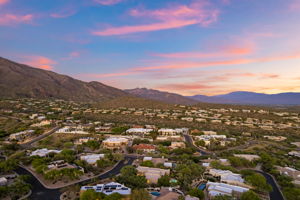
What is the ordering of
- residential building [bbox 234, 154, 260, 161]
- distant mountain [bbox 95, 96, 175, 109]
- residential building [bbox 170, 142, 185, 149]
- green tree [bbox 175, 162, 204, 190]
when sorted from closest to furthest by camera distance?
green tree [bbox 175, 162, 204, 190]
residential building [bbox 234, 154, 260, 161]
residential building [bbox 170, 142, 185, 149]
distant mountain [bbox 95, 96, 175, 109]

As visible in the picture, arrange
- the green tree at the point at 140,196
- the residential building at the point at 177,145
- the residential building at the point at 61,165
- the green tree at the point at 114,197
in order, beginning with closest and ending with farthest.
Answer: the green tree at the point at 114,197, the green tree at the point at 140,196, the residential building at the point at 61,165, the residential building at the point at 177,145

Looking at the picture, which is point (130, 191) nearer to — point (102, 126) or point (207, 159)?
point (207, 159)

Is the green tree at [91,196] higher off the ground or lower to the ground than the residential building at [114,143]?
higher

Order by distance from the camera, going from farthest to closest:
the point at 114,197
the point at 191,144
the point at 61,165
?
the point at 191,144
the point at 61,165
the point at 114,197

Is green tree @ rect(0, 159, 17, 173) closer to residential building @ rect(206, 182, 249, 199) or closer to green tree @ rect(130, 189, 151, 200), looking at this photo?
green tree @ rect(130, 189, 151, 200)

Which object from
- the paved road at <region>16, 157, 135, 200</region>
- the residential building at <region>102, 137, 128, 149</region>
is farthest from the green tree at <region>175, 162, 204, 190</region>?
the residential building at <region>102, 137, 128, 149</region>

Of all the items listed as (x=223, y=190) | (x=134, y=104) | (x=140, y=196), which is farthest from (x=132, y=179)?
(x=134, y=104)

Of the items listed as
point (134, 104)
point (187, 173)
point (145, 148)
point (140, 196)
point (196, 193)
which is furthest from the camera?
point (134, 104)

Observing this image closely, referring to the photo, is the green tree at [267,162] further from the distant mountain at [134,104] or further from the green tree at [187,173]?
the distant mountain at [134,104]

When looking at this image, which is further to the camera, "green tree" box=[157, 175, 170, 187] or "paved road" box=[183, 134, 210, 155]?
"paved road" box=[183, 134, 210, 155]

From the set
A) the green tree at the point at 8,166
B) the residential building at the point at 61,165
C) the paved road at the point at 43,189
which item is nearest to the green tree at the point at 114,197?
the paved road at the point at 43,189

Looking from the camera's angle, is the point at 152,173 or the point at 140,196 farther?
the point at 152,173

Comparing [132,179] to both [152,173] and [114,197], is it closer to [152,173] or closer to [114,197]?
[152,173]
